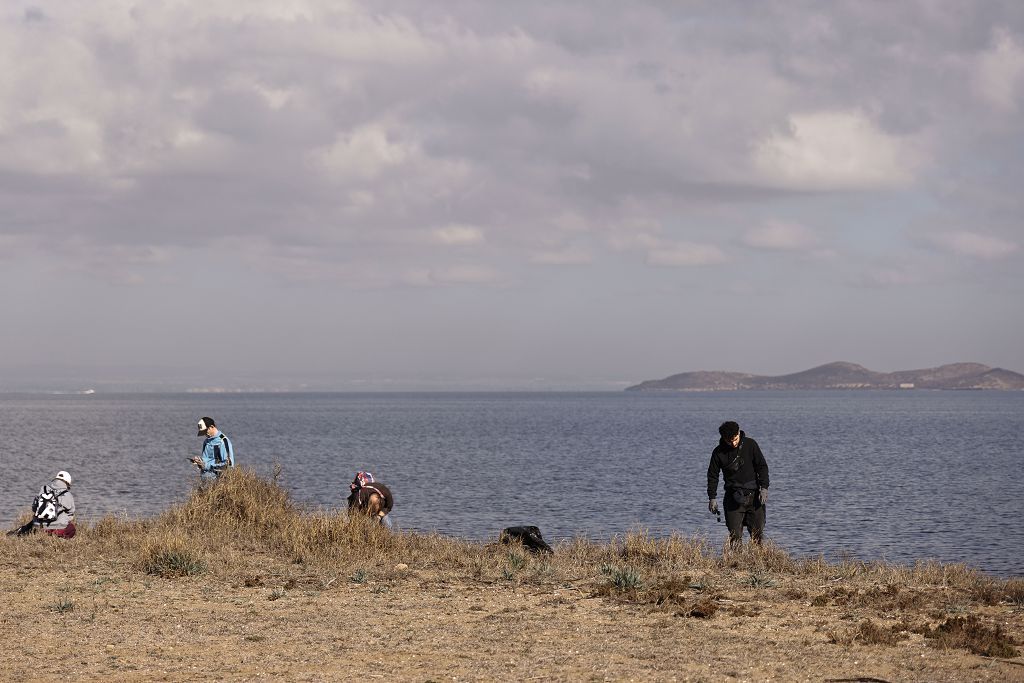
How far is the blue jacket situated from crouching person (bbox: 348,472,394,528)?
7.68ft

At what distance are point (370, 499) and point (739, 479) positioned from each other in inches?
197

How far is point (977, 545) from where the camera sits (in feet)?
85.5

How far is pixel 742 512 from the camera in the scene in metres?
15.4

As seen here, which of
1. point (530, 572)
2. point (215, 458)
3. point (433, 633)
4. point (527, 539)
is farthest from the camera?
point (215, 458)

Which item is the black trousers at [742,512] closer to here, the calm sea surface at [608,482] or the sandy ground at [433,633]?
the sandy ground at [433,633]

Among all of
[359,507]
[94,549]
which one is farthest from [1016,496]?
[94,549]

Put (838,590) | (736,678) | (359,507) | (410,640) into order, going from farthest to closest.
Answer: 1. (359,507)
2. (838,590)
3. (410,640)
4. (736,678)

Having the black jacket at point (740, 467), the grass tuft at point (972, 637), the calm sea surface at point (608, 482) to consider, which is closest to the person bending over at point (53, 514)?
the calm sea surface at point (608, 482)

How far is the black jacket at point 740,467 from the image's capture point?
1525 centimetres

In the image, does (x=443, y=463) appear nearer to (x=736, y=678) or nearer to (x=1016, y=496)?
(x=1016, y=496)

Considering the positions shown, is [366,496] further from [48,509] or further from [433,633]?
[433,633]

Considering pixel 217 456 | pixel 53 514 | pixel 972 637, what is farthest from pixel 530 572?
pixel 53 514

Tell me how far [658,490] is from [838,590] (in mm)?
27067

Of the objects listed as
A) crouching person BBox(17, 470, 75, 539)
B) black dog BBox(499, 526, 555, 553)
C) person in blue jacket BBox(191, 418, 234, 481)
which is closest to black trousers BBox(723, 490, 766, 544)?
black dog BBox(499, 526, 555, 553)
